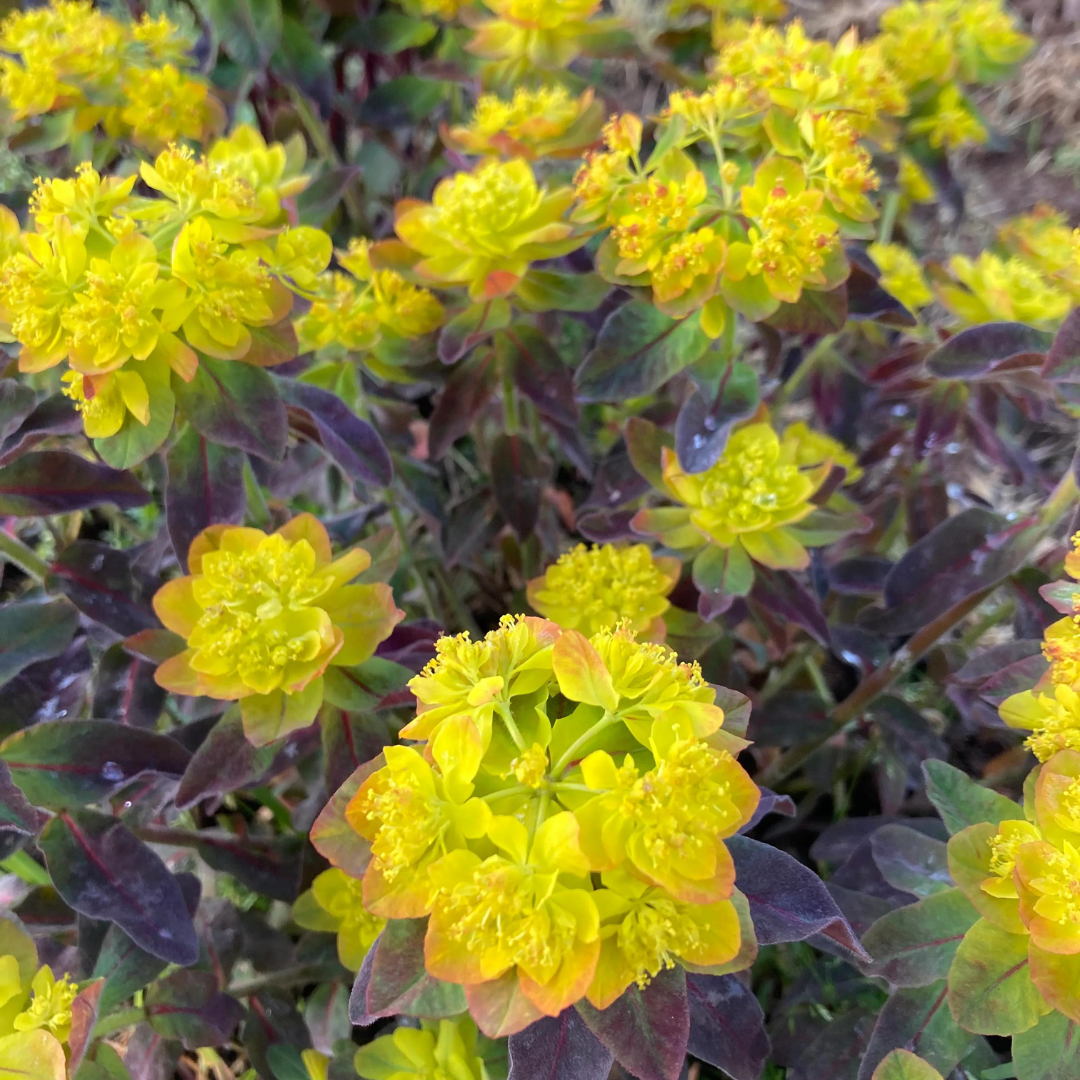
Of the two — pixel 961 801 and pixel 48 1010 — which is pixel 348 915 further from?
pixel 961 801

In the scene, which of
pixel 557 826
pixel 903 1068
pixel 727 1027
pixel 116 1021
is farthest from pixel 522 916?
pixel 116 1021

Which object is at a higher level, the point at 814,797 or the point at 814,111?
the point at 814,111

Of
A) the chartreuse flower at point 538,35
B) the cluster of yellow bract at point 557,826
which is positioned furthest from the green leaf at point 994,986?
the chartreuse flower at point 538,35

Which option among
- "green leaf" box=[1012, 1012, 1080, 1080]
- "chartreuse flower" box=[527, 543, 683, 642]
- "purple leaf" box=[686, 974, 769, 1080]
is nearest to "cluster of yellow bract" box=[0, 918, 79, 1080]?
"purple leaf" box=[686, 974, 769, 1080]

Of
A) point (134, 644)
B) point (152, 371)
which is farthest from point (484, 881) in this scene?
point (152, 371)

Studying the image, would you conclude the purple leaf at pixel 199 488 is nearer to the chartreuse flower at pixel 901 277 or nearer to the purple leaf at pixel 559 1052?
the purple leaf at pixel 559 1052

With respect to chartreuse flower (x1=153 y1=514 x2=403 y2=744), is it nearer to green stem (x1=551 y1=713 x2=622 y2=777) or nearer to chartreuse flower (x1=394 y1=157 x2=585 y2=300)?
green stem (x1=551 y1=713 x2=622 y2=777)

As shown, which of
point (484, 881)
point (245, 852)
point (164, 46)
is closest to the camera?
point (484, 881)

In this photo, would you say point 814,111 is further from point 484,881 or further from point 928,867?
point 484,881

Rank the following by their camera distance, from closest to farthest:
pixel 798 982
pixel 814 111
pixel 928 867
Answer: pixel 928 867 → pixel 814 111 → pixel 798 982
